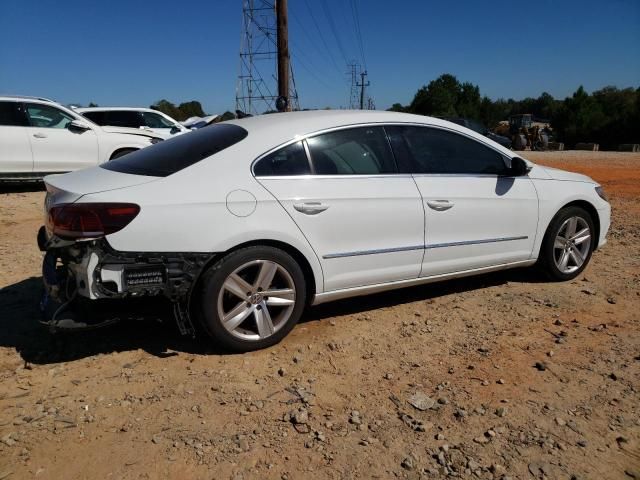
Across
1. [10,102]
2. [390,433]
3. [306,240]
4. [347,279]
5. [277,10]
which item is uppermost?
[277,10]

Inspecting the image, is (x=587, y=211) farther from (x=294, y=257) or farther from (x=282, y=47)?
(x=282, y=47)

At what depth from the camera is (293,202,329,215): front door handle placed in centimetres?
340

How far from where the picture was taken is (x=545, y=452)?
246 centimetres

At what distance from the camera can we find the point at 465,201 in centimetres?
408

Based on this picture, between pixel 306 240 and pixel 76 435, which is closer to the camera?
pixel 76 435

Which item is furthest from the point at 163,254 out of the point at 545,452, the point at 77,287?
the point at 545,452

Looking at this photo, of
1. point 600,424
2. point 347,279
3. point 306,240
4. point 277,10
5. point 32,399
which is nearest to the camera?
point 600,424

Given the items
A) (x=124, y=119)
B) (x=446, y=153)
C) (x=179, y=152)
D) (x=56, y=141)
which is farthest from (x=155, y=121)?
(x=446, y=153)

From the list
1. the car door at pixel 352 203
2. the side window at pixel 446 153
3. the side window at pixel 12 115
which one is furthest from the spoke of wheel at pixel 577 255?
the side window at pixel 12 115

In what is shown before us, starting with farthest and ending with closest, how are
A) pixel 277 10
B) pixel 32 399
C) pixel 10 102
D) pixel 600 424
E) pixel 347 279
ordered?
pixel 277 10 → pixel 10 102 → pixel 347 279 → pixel 32 399 → pixel 600 424

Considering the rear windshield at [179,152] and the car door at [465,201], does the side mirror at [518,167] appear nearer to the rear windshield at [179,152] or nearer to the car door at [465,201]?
the car door at [465,201]

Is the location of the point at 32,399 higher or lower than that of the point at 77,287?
lower

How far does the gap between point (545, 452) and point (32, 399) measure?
8.92 feet

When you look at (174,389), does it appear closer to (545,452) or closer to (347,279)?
(347,279)
